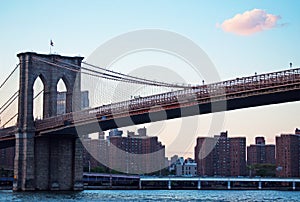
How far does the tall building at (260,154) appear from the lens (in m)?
180

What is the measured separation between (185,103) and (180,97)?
0.51 metres

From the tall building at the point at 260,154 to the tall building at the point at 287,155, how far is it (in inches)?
750

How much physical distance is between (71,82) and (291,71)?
2887 centimetres

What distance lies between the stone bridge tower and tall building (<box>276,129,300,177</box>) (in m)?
89.0

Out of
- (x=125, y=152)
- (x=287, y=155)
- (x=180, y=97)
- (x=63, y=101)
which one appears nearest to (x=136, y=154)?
(x=125, y=152)

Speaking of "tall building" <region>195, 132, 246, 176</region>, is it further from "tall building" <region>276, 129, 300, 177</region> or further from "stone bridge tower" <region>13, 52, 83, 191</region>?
"stone bridge tower" <region>13, 52, 83, 191</region>

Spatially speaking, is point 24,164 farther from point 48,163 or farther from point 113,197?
point 113,197

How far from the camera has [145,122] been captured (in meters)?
59.9

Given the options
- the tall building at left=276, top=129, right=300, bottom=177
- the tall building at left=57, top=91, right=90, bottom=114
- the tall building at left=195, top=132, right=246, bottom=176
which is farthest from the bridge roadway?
the tall building at left=195, top=132, right=246, bottom=176

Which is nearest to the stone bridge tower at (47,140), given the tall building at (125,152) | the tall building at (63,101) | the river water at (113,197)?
the tall building at (63,101)

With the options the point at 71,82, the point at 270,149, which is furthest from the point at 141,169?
the point at 71,82

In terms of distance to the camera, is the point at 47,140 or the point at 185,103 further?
the point at 47,140

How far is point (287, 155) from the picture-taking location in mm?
157125

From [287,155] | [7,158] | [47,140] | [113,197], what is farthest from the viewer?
[287,155]
